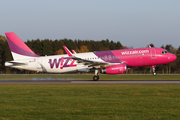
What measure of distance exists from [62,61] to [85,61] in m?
4.20

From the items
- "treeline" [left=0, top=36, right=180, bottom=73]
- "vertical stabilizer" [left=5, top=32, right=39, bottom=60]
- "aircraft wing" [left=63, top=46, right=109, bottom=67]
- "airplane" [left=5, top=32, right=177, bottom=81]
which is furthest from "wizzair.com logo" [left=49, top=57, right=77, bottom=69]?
"treeline" [left=0, top=36, right=180, bottom=73]

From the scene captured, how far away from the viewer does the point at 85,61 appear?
34438 mm

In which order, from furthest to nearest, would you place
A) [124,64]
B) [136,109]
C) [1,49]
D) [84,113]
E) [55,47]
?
1. [55,47]
2. [1,49]
3. [124,64]
4. [136,109]
5. [84,113]

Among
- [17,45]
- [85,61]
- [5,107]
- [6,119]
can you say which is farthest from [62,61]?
[6,119]

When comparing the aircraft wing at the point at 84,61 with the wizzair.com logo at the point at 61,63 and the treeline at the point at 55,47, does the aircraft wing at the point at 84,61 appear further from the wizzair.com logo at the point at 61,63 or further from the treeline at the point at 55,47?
the treeline at the point at 55,47

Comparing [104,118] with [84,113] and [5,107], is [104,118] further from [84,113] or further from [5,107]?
[5,107]

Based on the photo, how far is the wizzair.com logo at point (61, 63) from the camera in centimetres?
3625

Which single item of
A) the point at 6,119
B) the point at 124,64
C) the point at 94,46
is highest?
the point at 94,46

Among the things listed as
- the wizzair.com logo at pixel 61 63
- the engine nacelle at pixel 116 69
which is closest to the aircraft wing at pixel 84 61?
the engine nacelle at pixel 116 69

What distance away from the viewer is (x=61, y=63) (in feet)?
120

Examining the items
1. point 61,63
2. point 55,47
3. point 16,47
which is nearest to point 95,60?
point 61,63

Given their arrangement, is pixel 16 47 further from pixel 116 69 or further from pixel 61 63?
pixel 116 69

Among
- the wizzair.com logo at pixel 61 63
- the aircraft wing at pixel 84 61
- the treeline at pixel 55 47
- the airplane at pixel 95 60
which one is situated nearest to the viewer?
the aircraft wing at pixel 84 61

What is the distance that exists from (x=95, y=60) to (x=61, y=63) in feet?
17.1
